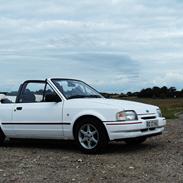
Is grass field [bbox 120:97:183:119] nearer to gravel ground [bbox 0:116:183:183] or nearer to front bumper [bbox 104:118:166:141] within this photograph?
gravel ground [bbox 0:116:183:183]

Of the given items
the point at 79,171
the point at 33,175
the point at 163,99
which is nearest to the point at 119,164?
the point at 79,171

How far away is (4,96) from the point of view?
1191cm

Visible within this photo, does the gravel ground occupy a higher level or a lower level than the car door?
lower

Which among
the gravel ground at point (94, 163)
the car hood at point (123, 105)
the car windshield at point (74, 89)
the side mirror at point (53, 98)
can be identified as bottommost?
the gravel ground at point (94, 163)

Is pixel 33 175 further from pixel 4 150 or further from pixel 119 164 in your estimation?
pixel 4 150

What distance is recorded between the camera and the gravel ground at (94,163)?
7.38 metres

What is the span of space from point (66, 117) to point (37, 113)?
801mm

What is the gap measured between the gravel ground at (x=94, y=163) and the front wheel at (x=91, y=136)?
0.65 feet

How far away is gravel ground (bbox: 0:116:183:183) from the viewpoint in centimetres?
738

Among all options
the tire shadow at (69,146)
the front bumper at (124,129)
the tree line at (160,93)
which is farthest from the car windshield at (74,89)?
the tree line at (160,93)

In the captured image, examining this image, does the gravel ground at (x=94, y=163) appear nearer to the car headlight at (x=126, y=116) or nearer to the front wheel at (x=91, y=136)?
the front wheel at (x=91, y=136)

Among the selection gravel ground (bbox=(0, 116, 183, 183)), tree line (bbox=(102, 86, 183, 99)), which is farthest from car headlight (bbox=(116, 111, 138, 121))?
tree line (bbox=(102, 86, 183, 99))

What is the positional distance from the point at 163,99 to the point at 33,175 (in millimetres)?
49962

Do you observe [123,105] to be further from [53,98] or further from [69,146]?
[69,146]
